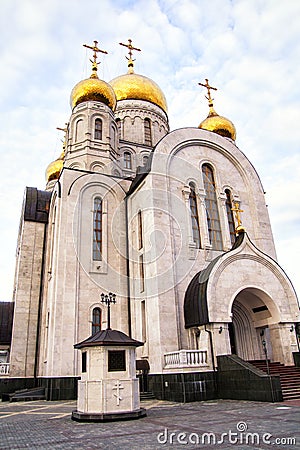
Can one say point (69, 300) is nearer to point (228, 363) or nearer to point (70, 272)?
point (70, 272)

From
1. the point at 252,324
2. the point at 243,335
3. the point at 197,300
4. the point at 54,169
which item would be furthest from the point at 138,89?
the point at 243,335

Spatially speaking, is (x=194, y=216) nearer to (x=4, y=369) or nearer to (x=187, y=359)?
(x=187, y=359)

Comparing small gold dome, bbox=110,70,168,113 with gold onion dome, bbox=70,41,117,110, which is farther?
small gold dome, bbox=110,70,168,113

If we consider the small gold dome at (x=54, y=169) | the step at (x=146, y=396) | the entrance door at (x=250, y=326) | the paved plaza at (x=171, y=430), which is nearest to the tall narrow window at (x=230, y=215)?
the entrance door at (x=250, y=326)

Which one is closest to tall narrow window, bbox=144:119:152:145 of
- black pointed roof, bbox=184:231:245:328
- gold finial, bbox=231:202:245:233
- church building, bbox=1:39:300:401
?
church building, bbox=1:39:300:401

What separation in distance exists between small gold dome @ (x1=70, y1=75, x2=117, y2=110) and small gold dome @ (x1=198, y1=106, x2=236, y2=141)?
6.96 meters

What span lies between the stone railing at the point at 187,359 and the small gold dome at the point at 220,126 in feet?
56.3

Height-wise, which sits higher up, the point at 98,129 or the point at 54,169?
the point at 54,169

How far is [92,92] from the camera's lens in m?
23.7

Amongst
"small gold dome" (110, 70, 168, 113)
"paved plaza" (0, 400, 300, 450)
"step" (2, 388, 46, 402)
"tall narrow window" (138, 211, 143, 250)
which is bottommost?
"paved plaza" (0, 400, 300, 450)

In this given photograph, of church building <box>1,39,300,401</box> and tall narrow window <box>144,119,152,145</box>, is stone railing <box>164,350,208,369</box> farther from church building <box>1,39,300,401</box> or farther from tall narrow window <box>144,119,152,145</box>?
tall narrow window <box>144,119,152,145</box>

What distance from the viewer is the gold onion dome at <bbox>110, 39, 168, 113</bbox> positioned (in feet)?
96.0

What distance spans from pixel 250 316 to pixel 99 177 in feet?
35.5

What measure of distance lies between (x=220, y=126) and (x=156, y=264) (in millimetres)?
14454
